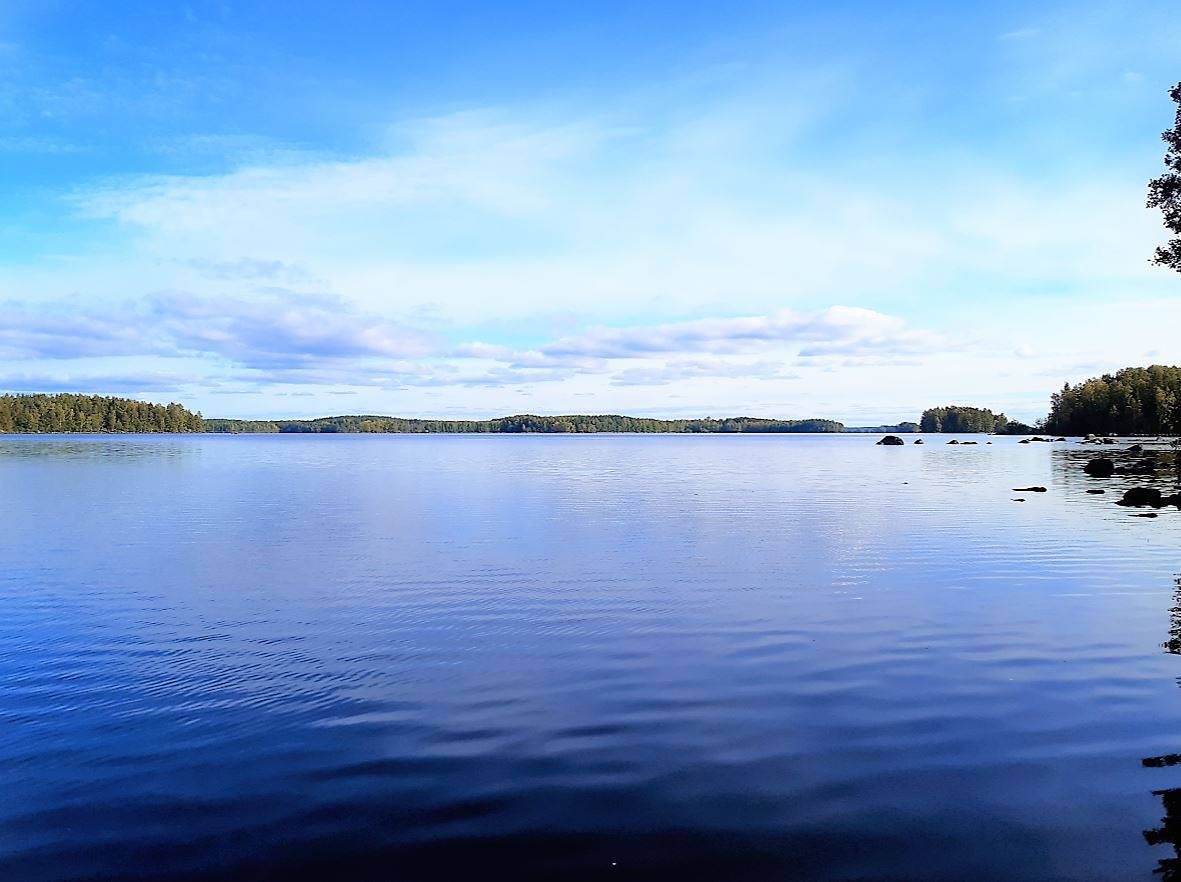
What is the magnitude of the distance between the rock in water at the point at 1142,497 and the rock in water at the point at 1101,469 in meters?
23.0

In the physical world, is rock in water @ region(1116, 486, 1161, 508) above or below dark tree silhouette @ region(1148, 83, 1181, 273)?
below

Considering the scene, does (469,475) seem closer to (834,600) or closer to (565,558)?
(565,558)

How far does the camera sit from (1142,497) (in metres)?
52.1

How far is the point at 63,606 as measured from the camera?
2275 cm

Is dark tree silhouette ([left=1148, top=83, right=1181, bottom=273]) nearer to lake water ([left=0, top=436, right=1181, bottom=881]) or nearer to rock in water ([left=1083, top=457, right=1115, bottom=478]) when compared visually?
lake water ([left=0, top=436, right=1181, bottom=881])

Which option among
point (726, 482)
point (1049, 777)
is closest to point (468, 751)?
point (1049, 777)

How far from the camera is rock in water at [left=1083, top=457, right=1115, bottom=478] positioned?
3093 inches

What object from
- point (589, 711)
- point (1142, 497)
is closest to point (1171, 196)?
point (1142, 497)

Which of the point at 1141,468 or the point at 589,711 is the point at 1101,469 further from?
the point at 589,711

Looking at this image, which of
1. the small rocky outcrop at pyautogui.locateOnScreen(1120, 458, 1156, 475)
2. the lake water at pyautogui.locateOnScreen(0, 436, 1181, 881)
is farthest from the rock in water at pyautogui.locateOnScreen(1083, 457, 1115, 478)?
the lake water at pyautogui.locateOnScreen(0, 436, 1181, 881)

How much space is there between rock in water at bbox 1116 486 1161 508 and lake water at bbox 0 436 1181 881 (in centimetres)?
2037

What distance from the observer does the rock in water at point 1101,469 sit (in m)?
78.6

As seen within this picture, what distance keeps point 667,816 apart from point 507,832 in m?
1.98

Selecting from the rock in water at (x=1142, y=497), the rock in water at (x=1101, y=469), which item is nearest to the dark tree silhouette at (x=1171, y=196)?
the rock in water at (x=1142, y=497)
